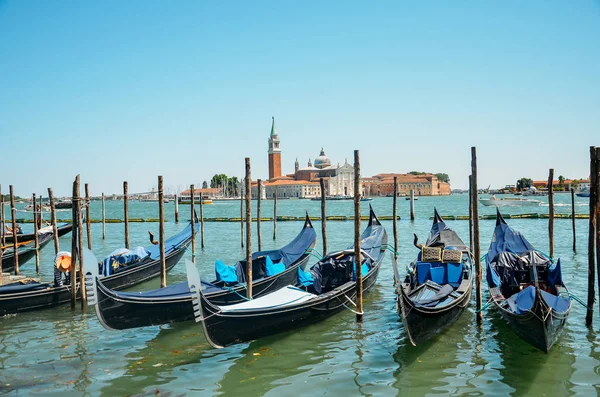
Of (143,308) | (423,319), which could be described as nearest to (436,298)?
(423,319)

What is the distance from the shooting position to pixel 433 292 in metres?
6.88

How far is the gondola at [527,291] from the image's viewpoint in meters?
5.46

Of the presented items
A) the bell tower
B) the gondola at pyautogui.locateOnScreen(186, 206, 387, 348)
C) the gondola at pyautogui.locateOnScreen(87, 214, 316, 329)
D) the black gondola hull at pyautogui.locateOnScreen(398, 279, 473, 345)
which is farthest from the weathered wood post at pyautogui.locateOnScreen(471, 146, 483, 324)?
the bell tower

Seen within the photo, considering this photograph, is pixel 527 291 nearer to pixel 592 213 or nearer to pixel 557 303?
pixel 557 303

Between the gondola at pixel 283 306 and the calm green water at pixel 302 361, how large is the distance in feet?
0.60

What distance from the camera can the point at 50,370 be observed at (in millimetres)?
5648

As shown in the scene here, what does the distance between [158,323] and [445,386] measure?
349 cm

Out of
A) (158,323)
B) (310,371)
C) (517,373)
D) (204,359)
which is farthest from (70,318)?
(517,373)

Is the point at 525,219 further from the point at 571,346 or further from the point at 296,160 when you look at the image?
the point at 296,160

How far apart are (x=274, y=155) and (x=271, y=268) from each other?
96.0 m

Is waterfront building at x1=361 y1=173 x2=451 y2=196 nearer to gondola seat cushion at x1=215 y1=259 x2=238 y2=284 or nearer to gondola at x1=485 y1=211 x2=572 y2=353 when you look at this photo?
gondola at x1=485 y1=211 x2=572 y2=353

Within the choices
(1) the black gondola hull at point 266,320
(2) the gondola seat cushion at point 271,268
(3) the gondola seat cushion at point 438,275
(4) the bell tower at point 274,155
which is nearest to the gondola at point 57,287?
(1) the black gondola hull at point 266,320

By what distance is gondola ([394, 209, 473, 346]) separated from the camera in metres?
5.77

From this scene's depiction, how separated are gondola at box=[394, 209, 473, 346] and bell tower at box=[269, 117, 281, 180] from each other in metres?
95.4
